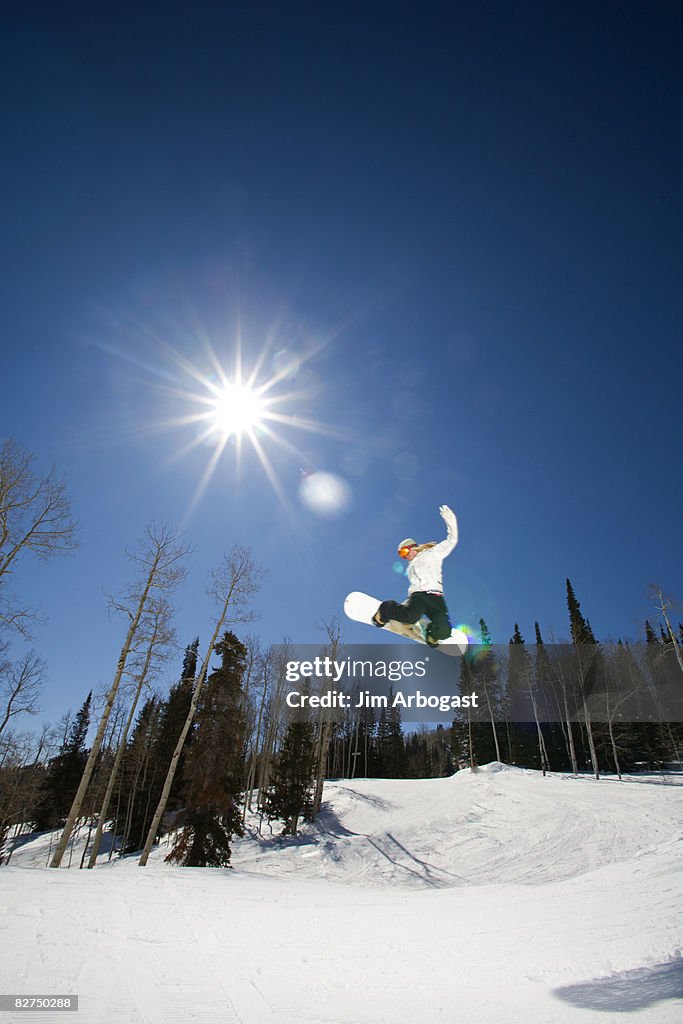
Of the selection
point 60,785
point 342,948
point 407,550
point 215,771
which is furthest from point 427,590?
point 60,785

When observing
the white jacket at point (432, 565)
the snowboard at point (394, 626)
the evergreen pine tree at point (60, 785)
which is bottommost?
the evergreen pine tree at point (60, 785)

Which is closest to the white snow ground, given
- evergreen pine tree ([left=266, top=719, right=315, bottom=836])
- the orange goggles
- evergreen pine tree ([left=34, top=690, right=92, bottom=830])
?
the orange goggles

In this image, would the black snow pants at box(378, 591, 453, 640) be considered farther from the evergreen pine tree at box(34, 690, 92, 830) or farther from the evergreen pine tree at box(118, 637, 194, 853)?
the evergreen pine tree at box(34, 690, 92, 830)

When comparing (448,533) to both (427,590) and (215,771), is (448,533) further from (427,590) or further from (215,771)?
(215,771)

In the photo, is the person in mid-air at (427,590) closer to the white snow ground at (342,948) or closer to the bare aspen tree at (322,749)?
the white snow ground at (342,948)

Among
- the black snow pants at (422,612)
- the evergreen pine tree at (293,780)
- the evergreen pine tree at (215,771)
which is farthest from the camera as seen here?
the evergreen pine tree at (293,780)

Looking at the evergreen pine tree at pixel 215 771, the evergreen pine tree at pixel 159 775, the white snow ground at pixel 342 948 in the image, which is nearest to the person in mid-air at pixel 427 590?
the white snow ground at pixel 342 948

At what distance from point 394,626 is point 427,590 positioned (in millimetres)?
1024

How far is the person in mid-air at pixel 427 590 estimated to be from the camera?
8828mm

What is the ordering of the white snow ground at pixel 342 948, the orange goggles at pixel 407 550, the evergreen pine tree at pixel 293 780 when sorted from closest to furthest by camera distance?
the white snow ground at pixel 342 948 → the orange goggles at pixel 407 550 → the evergreen pine tree at pixel 293 780

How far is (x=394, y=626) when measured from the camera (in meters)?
9.27

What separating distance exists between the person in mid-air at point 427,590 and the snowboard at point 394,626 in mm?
234

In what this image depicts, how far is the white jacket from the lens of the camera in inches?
359

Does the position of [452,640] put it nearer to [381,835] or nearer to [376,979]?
[376,979]
